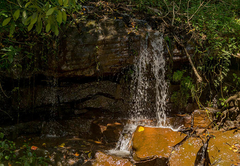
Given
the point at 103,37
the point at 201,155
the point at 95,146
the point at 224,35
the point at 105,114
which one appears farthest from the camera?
the point at 105,114

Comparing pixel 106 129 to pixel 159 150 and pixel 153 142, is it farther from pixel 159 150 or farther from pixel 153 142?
pixel 159 150

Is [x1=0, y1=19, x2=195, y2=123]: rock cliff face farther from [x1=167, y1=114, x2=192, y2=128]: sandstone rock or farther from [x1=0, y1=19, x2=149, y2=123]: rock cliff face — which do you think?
Answer: [x1=167, y1=114, x2=192, y2=128]: sandstone rock

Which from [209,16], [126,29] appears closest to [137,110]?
[126,29]

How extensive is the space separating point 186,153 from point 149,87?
2.85 meters

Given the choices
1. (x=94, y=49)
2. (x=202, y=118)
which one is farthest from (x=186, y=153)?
(x=94, y=49)

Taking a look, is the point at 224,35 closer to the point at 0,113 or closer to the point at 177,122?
the point at 177,122

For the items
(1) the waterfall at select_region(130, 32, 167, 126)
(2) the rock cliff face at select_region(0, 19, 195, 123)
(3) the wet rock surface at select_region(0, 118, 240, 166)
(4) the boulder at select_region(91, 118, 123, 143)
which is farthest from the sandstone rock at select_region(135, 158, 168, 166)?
(2) the rock cliff face at select_region(0, 19, 195, 123)

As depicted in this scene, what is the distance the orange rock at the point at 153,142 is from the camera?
353 cm

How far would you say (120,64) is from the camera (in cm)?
523

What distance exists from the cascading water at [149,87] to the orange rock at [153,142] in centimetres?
104

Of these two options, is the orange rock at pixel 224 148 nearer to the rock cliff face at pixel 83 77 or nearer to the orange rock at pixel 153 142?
the orange rock at pixel 153 142

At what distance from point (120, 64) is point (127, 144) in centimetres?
219

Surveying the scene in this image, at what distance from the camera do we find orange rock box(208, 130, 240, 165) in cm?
321

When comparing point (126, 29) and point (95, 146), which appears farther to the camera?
point (126, 29)
